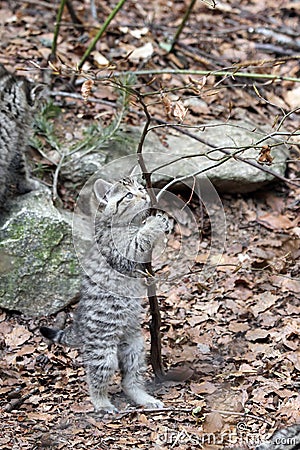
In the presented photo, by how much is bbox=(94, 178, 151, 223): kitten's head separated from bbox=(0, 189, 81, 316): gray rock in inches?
50.5

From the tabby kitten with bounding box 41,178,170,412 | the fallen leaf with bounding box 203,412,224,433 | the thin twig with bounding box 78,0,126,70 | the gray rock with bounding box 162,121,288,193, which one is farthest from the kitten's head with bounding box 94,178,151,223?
the thin twig with bounding box 78,0,126,70

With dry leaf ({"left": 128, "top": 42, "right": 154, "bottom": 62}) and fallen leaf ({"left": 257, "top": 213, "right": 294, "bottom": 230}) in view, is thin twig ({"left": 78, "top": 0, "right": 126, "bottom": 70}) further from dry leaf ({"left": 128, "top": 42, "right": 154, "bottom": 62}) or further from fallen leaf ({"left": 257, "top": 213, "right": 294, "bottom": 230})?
fallen leaf ({"left": 257, "top": 213, "right": 294, "bottom": 230})

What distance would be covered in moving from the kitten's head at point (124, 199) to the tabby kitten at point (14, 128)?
66.1 inches

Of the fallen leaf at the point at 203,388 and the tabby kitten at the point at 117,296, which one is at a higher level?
the tabby kitten at the point at 117,296

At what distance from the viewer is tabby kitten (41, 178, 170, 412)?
5.15 m

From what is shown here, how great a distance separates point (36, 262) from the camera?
6484 millimetres

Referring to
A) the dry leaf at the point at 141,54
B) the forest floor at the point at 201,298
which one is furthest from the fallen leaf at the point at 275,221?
the dry leaf at the point at 141,54

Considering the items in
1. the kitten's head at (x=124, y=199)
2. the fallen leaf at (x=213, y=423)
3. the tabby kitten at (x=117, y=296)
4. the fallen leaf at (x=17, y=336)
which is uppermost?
the kitten's head at (x=124, y=199)

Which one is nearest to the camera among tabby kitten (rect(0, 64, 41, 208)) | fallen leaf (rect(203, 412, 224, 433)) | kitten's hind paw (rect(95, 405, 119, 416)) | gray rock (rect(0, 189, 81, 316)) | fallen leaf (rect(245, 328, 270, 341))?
fallen leaf (rect(203, 412, 224, 433))

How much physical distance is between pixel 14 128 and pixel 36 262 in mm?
1336

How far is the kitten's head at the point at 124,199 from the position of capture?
5160 millimetres

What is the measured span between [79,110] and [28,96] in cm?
107

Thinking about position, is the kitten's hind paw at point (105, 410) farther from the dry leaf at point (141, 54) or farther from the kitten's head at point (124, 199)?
the dry leaf at point (141, 54)

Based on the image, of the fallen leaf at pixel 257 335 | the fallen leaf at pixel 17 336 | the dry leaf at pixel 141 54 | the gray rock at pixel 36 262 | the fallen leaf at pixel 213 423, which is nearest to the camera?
the fallen leaf at pixel 213 423
